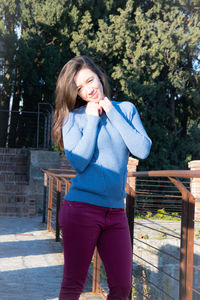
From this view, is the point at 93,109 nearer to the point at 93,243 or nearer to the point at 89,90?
the point at 89,90

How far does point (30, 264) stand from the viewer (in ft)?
13.9

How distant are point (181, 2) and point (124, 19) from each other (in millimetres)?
2649

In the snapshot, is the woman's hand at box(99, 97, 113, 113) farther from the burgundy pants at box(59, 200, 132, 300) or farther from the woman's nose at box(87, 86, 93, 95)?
the burgundy pants at box(59, 200, 132, 300)

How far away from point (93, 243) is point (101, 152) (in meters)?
0.36

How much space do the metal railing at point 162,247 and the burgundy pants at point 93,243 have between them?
0.30 m

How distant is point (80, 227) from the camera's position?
1545 mm

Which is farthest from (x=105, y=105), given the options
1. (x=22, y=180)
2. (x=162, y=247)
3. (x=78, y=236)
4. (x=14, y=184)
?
(x=22, y=180)

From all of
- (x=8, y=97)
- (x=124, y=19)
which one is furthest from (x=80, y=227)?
(x=8, y=97)

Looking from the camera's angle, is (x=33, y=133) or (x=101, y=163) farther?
(x=33, y=133)

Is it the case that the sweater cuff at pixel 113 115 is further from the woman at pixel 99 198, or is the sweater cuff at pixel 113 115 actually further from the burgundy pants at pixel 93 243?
the burgundy pants at pixel 93 243

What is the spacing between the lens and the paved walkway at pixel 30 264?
329cm

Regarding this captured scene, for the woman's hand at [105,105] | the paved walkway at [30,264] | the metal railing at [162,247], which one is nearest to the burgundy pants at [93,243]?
the metal railing at [162,247]

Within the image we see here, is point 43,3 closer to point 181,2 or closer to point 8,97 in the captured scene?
point 8,97

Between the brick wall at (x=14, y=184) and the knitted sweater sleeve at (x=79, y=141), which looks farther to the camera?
the brick wall at (x=14, y=184)
